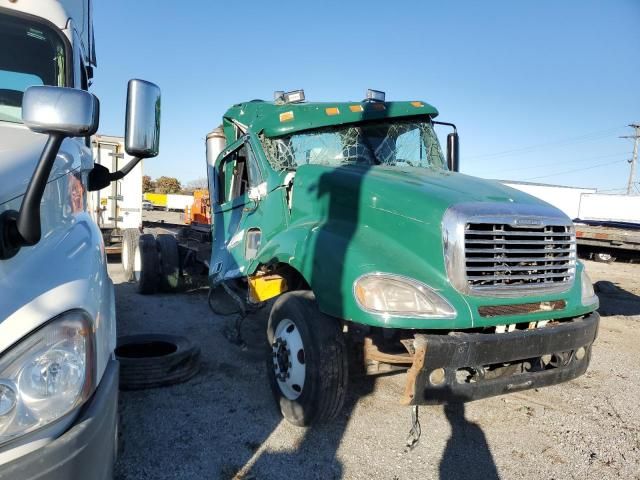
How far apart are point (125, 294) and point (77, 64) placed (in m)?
5.00

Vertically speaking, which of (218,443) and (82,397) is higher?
(82,397)

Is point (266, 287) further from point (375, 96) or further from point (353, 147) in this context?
point (375, 96)

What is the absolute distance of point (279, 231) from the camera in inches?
158

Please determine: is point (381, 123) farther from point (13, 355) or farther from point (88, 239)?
point (13, 355)

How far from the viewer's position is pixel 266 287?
3.88 metres

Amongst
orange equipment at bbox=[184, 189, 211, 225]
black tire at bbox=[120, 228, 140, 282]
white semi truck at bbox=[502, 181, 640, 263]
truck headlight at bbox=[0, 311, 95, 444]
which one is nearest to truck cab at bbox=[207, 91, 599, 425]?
truck headlight at bbox=[0, 311, 95, 444]

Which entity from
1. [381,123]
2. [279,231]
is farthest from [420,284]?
[381,123]

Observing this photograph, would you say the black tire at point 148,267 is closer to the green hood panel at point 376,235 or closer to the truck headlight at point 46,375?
the green hood panel at point 376,235

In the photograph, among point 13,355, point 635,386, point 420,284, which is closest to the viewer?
point 13,355

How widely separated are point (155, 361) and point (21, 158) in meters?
2.33

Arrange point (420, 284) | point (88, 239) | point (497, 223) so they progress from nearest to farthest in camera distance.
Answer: point (88, 239) → point (420, 284) → point (497, 223)

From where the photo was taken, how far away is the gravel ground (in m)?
2.79

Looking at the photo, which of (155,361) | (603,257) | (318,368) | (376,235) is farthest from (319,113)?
(603,257)

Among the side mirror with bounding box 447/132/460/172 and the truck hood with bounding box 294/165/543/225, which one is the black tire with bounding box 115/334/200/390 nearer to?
the truck hood with bounding box 294/165/543/225
